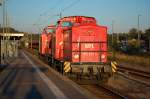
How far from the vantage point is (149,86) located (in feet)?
63.5

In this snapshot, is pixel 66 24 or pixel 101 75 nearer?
pixel 101 75

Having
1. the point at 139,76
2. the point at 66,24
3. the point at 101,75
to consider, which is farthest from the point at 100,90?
the point at 139,76

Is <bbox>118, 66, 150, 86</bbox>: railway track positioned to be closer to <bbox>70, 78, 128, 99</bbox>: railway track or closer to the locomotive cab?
<bbox>70, 78, 128, 99</bbox>: railway track

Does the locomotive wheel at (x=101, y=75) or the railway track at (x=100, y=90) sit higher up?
the locomotive wheel at (x=101, y=75)

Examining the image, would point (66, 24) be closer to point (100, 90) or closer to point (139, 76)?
point (100, 90)

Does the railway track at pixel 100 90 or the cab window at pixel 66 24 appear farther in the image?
the cab window at pixel 66 24

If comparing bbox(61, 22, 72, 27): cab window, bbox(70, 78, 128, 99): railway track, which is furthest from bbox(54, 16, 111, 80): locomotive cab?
bbox(61, 22, 72, 27): cab window

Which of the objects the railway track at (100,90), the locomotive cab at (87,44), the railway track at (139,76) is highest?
the locomotive cab at (87,44)

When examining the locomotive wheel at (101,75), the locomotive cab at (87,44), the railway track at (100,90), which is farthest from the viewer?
the locomotive cab at (87,44)

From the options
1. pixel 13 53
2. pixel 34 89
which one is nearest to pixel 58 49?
pixel 34 89

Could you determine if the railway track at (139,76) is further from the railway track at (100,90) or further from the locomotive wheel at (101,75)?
the railway track at (100,90)

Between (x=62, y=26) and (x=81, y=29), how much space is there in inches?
129

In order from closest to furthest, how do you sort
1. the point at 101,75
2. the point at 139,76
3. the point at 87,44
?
the point at 101,75, the point at 87,44, the point at 139,76

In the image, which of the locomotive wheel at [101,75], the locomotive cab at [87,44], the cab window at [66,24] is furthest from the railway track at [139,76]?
the cab window at [66,24]
